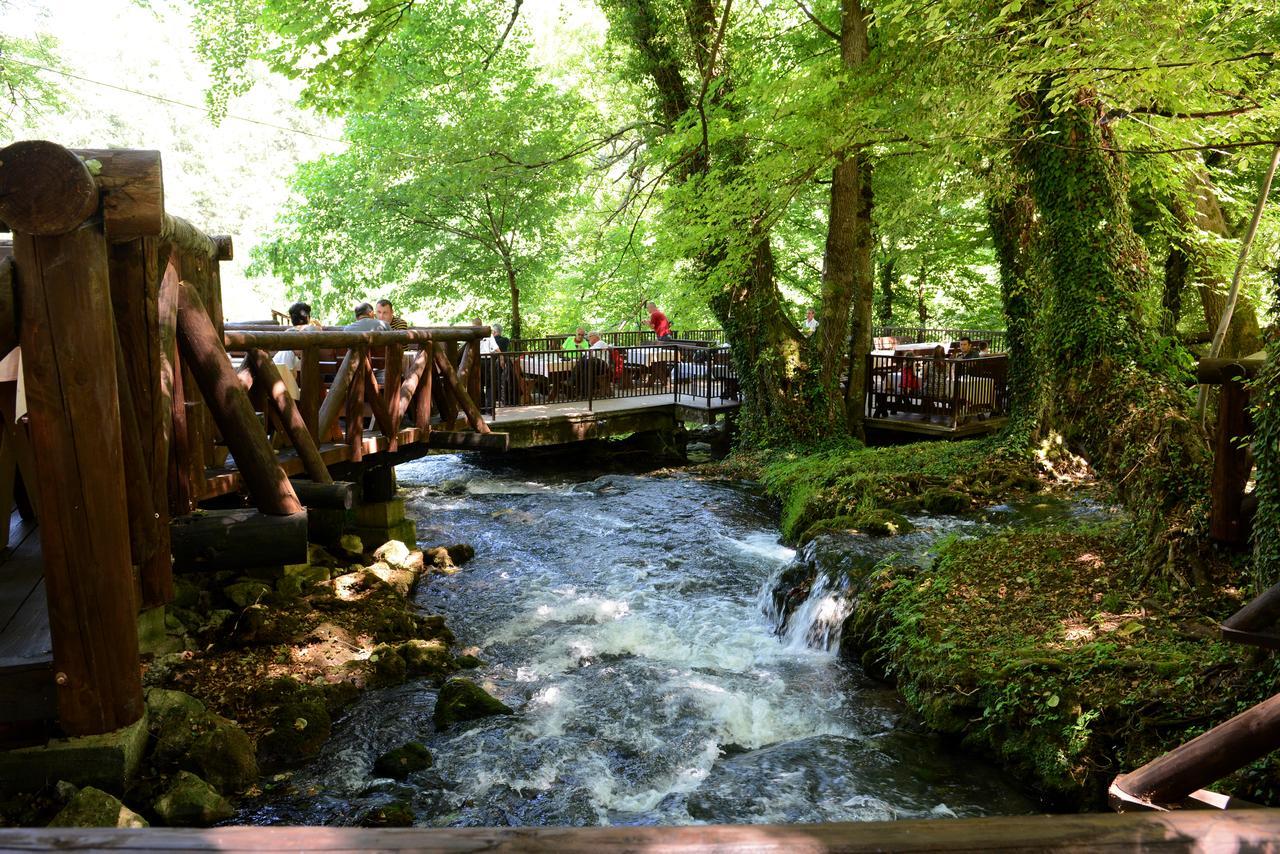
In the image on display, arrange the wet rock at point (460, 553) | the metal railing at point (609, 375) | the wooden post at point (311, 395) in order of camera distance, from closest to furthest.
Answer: the wooden post at point (311, 395) → the wet rock at point (460, 553) → the metal railing at point (609, 375)

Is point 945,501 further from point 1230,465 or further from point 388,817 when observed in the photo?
point 388,817

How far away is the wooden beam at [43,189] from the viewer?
2436 mm

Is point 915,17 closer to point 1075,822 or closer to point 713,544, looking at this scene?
point 713,544

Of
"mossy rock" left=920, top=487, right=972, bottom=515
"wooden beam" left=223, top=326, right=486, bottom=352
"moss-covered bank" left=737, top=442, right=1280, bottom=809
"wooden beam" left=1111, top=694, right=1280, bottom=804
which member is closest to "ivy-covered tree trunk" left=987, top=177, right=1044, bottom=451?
"mossy rock" left=920, top=487, right=972, bottom=515

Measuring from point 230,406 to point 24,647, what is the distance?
1.22m

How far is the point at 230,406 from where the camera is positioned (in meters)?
3.77

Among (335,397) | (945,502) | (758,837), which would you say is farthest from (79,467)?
(945,502)

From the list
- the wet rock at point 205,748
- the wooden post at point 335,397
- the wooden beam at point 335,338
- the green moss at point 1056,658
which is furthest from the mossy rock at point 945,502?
the wet rock at point 205,748

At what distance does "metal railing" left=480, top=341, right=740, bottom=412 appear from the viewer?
16.6 meters

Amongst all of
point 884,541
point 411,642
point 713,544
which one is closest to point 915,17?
point 884,541

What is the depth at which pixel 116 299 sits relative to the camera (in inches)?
119

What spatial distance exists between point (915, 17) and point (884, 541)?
545cm

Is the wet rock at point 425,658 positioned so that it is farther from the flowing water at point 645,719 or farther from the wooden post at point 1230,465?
the wooden post at point 1230,465

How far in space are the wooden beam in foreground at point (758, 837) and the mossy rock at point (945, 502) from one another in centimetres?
897
